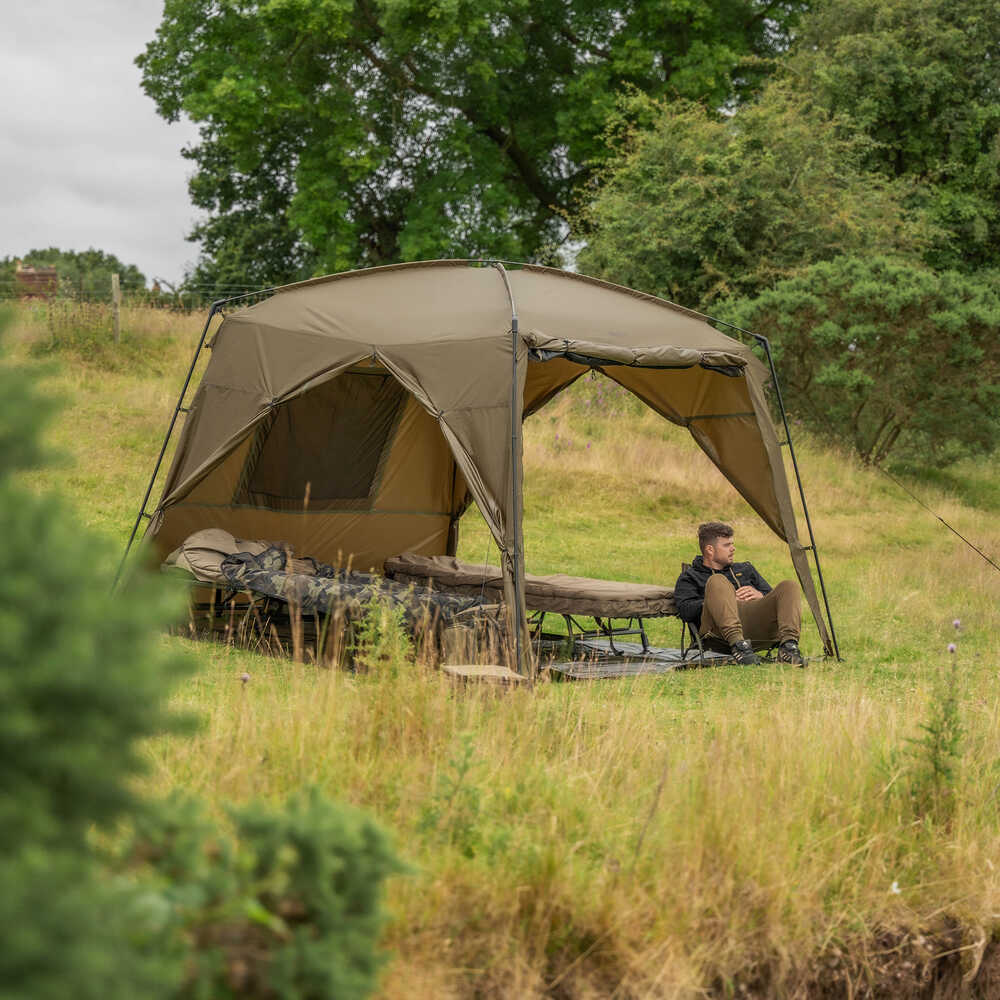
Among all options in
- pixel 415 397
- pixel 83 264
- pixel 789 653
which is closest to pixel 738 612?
pixel 789 653

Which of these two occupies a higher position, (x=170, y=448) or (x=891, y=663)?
(x=170, y=448)

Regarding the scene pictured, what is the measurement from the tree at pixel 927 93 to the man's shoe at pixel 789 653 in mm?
15460

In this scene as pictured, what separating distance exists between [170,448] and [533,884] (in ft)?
38.5

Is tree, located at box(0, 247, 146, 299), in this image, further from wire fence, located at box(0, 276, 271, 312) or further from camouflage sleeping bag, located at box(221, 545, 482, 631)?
camouflage sleeping bag, located at box(221, 545, 482, 631)

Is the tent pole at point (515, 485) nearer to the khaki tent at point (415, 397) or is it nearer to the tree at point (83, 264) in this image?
the khaki tent at point (415, 397)

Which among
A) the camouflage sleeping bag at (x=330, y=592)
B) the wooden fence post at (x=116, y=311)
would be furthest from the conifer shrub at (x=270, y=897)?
the wooden fence post at (x=116, y=311)

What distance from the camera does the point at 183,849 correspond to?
6.89ft

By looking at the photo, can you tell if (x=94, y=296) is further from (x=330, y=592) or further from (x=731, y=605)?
(x=731, y=605)

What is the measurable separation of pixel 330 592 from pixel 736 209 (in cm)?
1375

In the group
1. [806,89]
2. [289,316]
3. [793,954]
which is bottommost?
[793,954]

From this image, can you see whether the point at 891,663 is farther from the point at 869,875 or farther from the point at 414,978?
the point at 414,978

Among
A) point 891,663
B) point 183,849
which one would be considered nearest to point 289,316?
point 891,663

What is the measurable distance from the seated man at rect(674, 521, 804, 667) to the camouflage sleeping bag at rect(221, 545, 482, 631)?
4.98 ft

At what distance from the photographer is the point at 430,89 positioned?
23.3 meters
